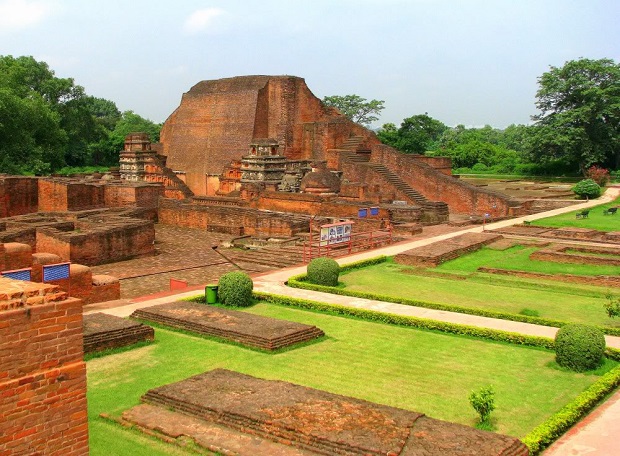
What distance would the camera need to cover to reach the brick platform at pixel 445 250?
53.3 feet

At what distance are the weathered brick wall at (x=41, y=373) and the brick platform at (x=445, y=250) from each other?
1200 centimetres

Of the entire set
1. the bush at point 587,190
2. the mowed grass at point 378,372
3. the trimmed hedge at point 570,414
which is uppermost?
the bush at point 587,190

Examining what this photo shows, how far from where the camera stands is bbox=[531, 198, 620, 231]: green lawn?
21.8 meters

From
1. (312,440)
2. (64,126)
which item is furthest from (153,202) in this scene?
(64,126)

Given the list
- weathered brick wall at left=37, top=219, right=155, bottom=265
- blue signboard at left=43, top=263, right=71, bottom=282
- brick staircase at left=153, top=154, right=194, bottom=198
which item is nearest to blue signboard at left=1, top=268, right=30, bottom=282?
blue signboard at left=43, top=263, right=71, bottom=282

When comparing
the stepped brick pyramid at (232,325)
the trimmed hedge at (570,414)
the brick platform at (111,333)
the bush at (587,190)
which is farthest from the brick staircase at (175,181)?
the trimmed hedge at (570,414)

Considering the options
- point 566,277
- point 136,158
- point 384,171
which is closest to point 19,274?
point 566,277

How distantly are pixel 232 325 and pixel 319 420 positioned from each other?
395cm

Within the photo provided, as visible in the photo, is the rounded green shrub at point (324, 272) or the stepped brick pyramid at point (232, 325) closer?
the stepped brick pyramid at point (232, 325)

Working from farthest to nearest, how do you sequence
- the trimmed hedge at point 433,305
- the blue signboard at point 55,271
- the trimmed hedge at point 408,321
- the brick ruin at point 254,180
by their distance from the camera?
the brick ruin at point 254,180 < the blue signboard at point 55,271 < the trimmed hedge at point 433,305 < the trimmed hedge at point 408,321

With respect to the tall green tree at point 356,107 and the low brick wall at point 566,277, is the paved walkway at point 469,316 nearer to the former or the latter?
the low brick wall at point 566,277

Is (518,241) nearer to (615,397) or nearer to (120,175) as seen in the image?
(615,397)

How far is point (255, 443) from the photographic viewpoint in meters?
6.44

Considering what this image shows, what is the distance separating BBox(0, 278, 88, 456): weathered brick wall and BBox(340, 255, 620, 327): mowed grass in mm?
8718
